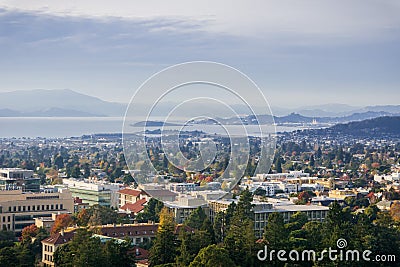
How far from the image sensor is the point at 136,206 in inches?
878

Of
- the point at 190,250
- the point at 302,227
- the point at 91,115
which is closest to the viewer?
the point at 190,250

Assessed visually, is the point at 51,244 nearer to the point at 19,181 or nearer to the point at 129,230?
the point at 129,230

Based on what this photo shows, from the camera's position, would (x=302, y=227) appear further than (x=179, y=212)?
No

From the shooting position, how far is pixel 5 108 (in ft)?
445

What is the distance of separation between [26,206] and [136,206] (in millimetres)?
3052

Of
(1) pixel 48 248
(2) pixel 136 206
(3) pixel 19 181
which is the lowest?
(1) pixel 48 248

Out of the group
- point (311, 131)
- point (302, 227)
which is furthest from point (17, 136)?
point (302, 227)

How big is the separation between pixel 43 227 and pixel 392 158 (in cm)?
3548

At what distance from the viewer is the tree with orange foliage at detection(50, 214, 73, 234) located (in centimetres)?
1783

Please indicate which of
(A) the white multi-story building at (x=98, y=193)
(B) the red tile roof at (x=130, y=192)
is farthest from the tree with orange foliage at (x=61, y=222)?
(A) the white multi-story building at (x=98, y=193)

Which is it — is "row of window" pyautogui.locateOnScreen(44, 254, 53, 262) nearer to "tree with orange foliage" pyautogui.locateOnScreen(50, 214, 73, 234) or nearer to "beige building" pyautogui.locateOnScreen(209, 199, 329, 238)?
"tree with orange foliage" pyautogui.locateOnScreen(50, 214, 73, 234)

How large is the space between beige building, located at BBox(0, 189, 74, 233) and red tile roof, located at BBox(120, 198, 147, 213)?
1521 mm

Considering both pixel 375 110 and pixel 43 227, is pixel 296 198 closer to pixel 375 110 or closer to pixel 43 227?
pixel 43 227

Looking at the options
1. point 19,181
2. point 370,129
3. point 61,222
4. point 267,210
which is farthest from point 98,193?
point 370,129
